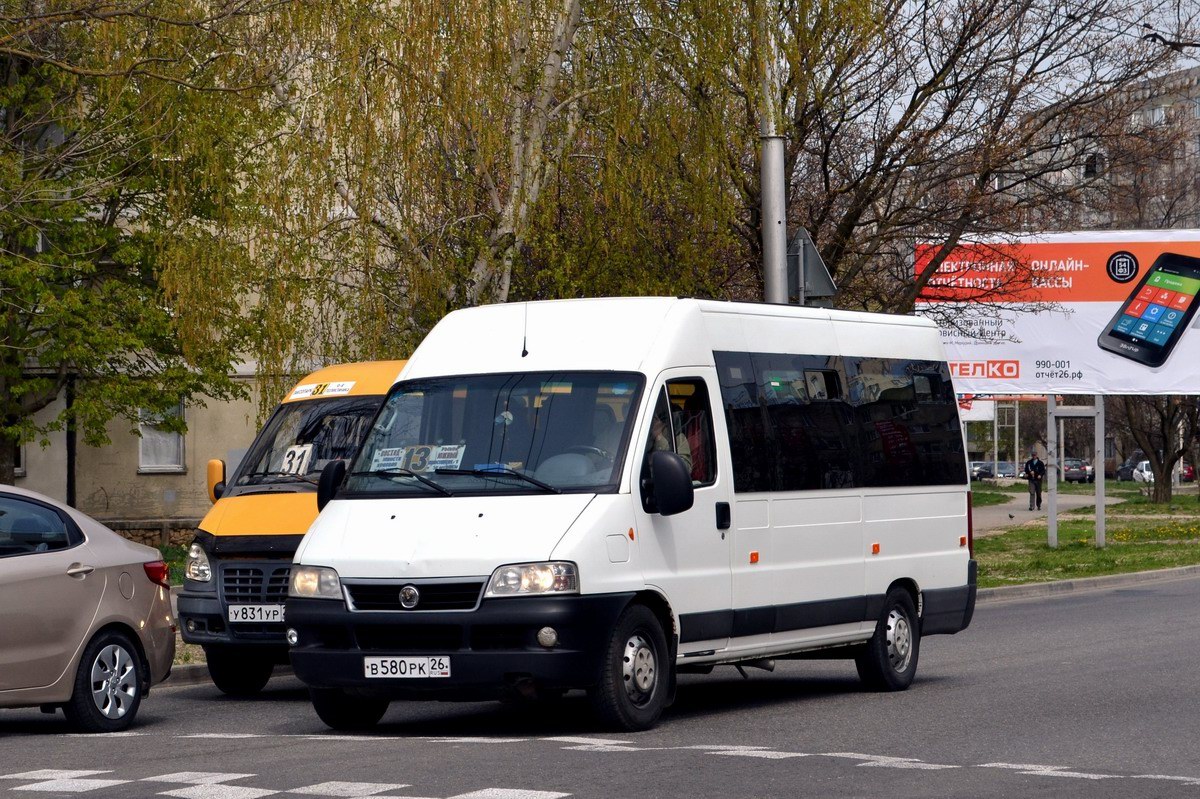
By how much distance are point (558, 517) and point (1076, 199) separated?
16387 millimetres

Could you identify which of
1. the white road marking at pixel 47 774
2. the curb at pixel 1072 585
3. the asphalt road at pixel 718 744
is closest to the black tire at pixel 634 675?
the asphalt road at pixel 718 744

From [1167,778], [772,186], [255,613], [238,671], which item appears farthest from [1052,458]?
[1167,778]

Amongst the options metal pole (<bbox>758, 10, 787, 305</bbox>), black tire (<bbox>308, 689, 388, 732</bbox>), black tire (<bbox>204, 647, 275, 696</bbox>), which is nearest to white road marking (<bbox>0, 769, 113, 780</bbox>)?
black tire (<bbox>308, 689, 388, 732</bbox>)

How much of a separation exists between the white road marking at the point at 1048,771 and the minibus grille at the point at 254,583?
18.2ft

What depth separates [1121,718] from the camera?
1101 cm

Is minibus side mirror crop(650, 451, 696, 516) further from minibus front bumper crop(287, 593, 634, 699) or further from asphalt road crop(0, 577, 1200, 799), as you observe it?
asphalt road crop(0, 577, 1200, 799)

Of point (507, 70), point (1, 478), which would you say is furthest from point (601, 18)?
point (1, 478)

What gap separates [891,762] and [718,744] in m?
1.12

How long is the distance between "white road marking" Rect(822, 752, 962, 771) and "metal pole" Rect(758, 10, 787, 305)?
9398mm

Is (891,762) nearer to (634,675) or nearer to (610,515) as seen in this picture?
(634,675)

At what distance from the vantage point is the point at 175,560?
32.0 metres

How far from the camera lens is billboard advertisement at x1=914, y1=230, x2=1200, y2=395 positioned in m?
33.7

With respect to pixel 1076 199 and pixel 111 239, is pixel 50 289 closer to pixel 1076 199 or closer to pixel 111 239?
pixel 111 239

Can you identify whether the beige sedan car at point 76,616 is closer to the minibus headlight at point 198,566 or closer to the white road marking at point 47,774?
the minibus headlight at point 198,566
